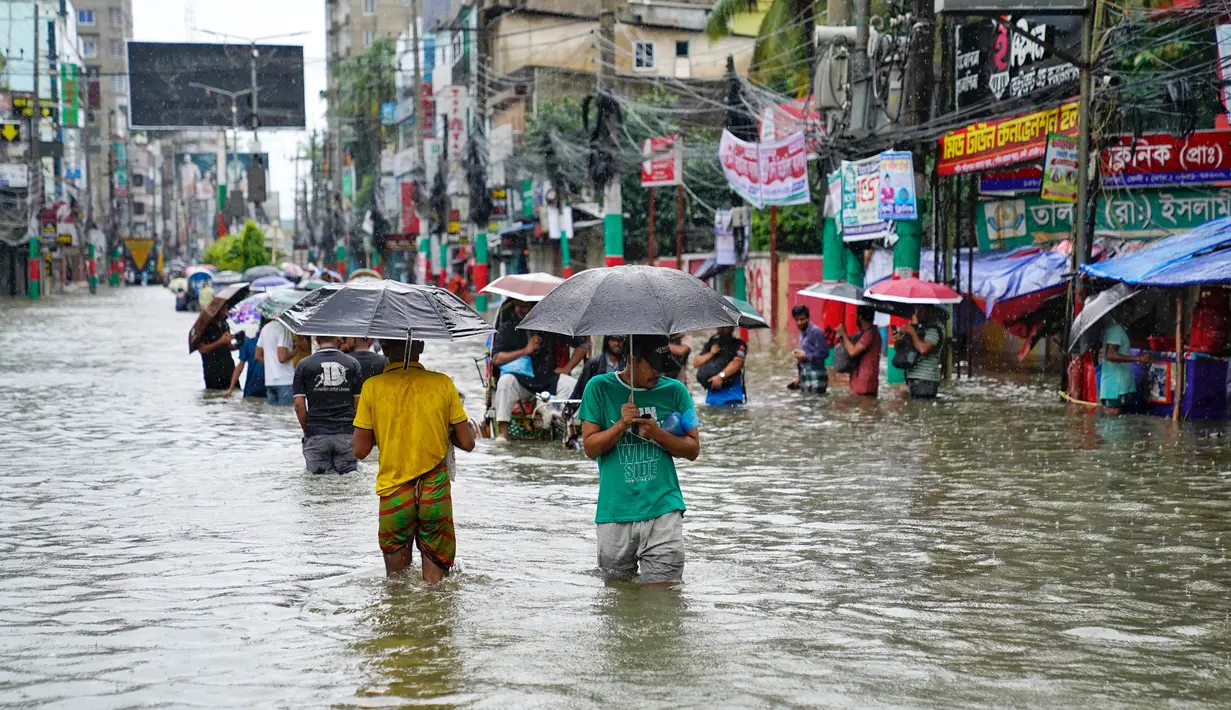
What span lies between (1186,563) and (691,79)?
46.1 meters

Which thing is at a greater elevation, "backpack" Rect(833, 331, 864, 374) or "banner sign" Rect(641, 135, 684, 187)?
"banner sign" Rect(641, 135, 684, 187)

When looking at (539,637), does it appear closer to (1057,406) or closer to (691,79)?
(1057,406)

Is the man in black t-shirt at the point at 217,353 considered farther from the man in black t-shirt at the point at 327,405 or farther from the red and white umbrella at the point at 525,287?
the man in black t-shirt at the point at 327,405

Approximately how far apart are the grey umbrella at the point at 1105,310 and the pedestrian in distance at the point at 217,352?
10.4 m

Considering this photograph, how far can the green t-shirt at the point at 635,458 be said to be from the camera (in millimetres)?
7133

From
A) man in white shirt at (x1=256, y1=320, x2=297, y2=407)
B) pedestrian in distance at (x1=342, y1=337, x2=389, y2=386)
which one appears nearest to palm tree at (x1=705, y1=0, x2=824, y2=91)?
man in white shirt at (x1=256, y1=320, x2=297, y2=407)

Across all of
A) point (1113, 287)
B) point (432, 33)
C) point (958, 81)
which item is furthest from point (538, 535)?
point (432, 33)

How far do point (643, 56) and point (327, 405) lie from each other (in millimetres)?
45828

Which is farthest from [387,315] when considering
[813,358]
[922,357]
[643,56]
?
[643,56]

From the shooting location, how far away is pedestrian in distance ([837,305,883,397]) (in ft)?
61.8

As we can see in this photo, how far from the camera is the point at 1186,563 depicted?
27.7ft

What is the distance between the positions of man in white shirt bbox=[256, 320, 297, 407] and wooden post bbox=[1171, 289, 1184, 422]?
941cm

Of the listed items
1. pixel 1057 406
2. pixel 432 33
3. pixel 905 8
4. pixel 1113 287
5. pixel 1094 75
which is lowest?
pixel 1057 406

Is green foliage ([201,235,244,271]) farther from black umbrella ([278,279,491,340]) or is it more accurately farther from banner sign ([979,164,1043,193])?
black umbrella ([278,279,491,340])
